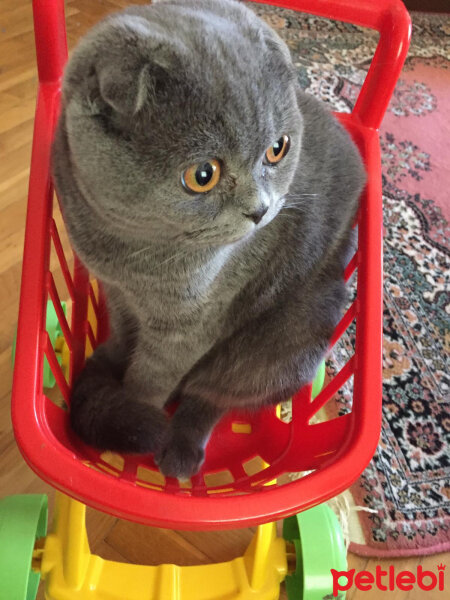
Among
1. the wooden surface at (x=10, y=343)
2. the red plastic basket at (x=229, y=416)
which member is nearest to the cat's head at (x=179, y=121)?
the red plastic basket at (x=229, y=416)

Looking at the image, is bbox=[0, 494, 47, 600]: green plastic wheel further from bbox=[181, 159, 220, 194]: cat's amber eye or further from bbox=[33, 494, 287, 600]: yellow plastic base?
bbox=[181, 159, 220, 194]: cat's amber eye

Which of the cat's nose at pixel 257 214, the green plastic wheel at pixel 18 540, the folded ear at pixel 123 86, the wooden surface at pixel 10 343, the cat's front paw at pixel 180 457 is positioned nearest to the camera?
the folded ear at pixel 123 86

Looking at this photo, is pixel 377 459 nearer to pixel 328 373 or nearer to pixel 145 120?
pixel 328 373

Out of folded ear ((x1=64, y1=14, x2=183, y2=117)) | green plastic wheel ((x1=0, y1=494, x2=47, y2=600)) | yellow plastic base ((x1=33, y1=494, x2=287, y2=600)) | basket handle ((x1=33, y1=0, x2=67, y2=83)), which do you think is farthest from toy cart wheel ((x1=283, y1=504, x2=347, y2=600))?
basket handle ((x1=33, y1=0, x2=67, y2=83))

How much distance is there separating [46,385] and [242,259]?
0.58 m

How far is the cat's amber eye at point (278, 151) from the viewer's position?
604mm

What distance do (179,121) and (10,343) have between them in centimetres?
86

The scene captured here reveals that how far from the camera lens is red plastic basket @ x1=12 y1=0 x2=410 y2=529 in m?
0.59

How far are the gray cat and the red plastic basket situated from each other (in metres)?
0.05

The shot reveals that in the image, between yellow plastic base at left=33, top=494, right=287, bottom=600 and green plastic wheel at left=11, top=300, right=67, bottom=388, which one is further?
green plastic wheel at left=11, top=300, right=67, bottom=388

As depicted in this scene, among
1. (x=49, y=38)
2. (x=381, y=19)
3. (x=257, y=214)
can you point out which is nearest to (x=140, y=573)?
(x=257, y=214)

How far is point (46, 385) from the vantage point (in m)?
1.12

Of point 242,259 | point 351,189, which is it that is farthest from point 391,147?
point 242,259

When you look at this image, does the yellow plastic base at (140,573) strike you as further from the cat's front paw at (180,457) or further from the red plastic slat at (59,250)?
the red plastic slat at (59,250)
